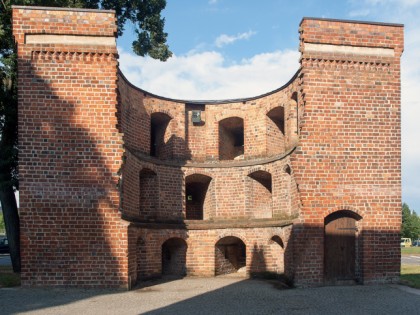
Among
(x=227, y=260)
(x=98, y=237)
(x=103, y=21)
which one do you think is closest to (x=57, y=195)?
(x=98, y=237)

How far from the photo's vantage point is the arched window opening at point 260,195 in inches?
635

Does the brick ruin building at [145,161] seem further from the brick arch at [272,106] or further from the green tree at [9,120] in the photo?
the green tree at [9,120]

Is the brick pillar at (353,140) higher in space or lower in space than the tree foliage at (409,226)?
higher

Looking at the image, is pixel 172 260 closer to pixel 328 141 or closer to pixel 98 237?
pixel 98 237

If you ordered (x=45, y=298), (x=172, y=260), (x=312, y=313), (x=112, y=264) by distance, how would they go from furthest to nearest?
1. (x=172, y=260)
2. (x=112, y=264)
3. (x=45, y=298)
4. (x=312, y=313)

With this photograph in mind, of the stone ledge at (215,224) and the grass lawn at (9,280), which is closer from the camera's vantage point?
the grass lawn at (9,280)

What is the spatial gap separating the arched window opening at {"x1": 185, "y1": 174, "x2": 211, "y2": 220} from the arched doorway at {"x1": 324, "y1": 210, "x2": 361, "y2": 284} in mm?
5865

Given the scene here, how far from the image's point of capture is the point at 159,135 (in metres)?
17.2

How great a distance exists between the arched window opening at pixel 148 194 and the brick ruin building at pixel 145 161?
416 millimetres

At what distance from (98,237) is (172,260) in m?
5.09

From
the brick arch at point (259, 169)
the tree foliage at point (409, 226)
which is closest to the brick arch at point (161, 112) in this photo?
the brick arch at point (259, 169)

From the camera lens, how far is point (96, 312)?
8820mm

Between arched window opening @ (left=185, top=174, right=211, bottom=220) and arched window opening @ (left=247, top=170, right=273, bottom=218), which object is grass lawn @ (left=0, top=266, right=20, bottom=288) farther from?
arched window opening @ (left=247, top=170, right=273, bottom=218)

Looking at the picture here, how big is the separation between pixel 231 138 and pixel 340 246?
7.43 metres
